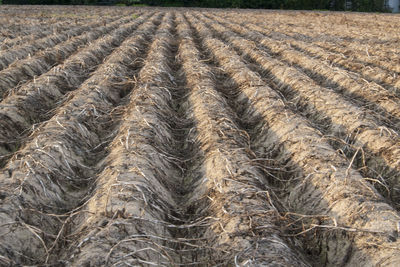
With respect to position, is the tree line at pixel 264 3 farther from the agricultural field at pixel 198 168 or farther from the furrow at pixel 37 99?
the agricultural field at pixel 198 168

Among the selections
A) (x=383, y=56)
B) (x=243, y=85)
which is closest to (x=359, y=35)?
(x=383, y=56)

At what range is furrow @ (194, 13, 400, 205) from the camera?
3.92 m

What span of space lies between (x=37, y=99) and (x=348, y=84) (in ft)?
16.4

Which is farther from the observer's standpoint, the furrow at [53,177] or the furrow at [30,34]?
the furrow at [30,34]

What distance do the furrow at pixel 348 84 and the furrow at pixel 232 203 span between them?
219cm

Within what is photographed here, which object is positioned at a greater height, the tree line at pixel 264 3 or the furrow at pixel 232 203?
the furrow at pixel 232 203

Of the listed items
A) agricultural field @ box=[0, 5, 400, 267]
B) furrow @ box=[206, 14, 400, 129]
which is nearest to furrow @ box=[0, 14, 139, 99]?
agricultural field @ box=[0, 5, 400, 267]

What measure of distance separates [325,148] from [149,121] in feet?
6.87

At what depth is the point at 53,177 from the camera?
3.69 meters

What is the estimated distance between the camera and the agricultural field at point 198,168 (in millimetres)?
2795

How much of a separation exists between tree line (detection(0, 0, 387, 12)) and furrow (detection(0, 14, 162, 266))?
3043 centimetres

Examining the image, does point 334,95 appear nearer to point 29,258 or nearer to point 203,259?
point 203,259

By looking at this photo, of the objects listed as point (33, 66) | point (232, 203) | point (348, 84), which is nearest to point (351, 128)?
point (348, 84)

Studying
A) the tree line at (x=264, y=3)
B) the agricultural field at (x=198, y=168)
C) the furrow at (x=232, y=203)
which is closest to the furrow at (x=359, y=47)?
the agricultural field at (x=198, y=168)
